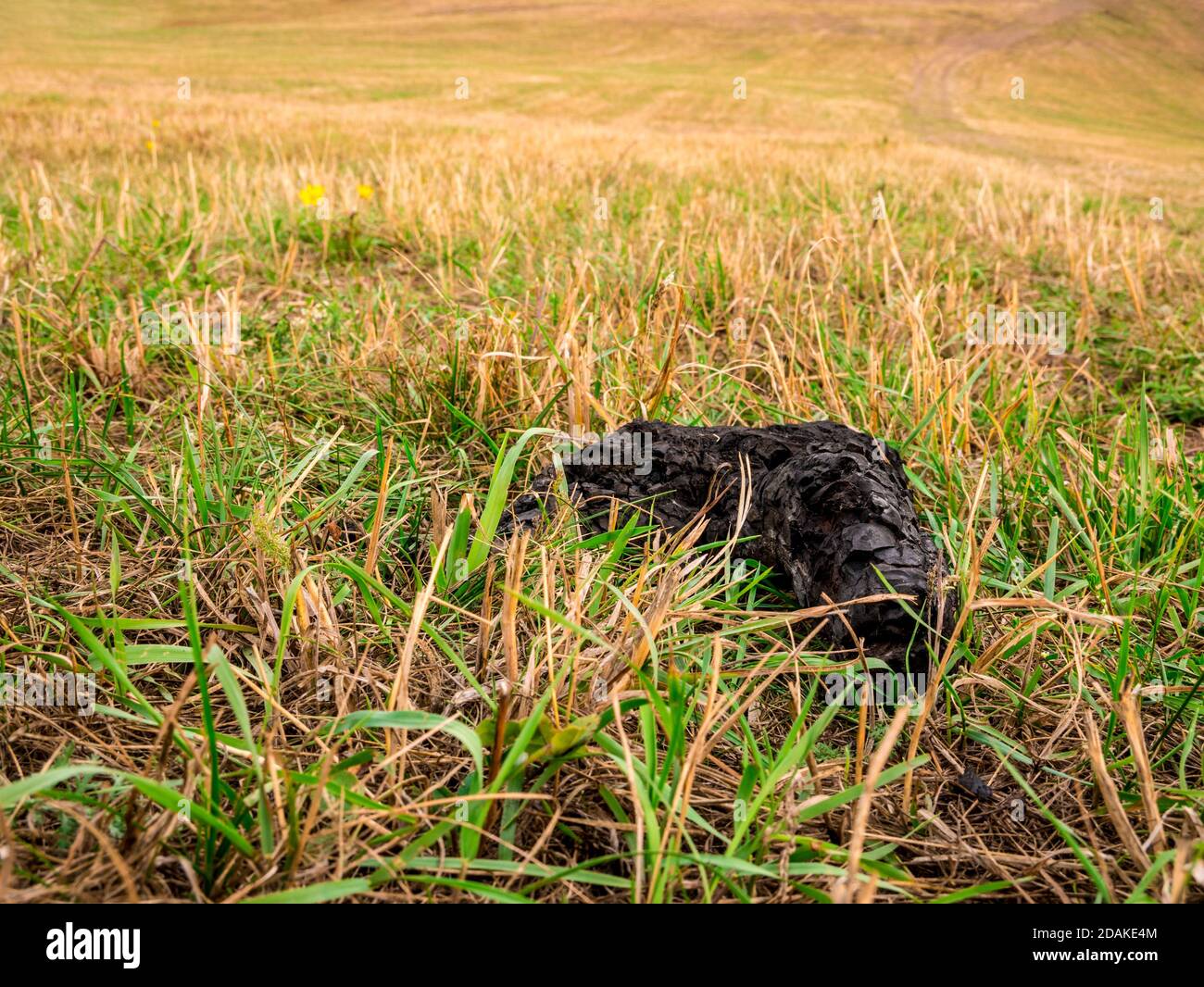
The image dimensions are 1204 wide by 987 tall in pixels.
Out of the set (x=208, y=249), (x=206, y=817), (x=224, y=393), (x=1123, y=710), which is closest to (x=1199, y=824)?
(x=1123, y=710)

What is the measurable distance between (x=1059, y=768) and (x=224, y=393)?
7.72 feet

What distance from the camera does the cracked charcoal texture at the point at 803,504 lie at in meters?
1.48

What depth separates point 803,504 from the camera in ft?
5.36

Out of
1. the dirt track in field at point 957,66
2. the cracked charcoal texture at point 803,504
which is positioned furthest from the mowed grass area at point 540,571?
the dirt track in field at point 957,66

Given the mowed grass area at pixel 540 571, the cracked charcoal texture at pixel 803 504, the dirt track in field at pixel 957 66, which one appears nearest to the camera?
the mowed grass area at pixel 540 571

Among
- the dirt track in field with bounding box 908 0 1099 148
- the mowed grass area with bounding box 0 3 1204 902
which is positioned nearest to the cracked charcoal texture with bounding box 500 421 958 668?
the mowed grass area with bounding box 0 3 1204 902

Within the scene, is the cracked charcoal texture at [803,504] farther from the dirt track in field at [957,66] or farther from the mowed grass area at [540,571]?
the dirt track in field at [957,66]

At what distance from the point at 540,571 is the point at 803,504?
0.57 meters

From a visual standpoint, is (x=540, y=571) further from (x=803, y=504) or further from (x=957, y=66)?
(x=957, y=66)

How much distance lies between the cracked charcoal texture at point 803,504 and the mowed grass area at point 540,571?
3.2 inches

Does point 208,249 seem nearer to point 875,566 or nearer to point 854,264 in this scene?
point 854,264

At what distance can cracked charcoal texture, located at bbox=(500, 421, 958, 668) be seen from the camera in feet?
4.84

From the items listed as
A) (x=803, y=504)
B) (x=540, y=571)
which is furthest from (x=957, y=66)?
(x=540, y=571)

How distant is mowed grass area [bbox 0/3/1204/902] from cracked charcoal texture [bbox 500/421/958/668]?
0.26ft
